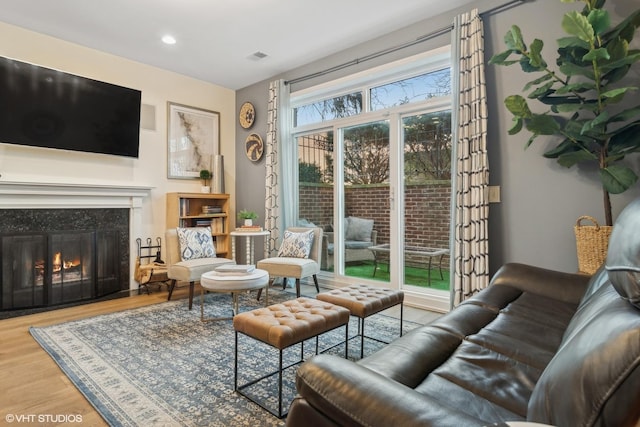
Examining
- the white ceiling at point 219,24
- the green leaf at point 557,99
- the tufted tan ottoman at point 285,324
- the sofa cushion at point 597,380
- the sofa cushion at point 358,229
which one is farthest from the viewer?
the sofa cushion at point 358,229

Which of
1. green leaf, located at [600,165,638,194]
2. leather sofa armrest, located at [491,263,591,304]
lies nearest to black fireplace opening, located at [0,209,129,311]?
leather sofa armrest, located at [491,263,591,304]

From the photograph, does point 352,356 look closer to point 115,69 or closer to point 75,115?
point 75,115

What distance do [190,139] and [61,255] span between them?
206 cm

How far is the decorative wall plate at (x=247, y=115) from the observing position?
197 inches

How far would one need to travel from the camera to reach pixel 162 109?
175 inches

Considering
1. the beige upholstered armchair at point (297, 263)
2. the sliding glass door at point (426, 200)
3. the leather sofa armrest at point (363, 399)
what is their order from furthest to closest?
the beige upholstered armchair at point (297, 263), the sliding glass door at point (426, 200), the leather sofa armrest at point (363, 399)

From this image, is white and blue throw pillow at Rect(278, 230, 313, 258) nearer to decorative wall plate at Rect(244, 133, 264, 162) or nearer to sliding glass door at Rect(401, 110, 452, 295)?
sliding glass door at Rect(401, 110, 452, 295)

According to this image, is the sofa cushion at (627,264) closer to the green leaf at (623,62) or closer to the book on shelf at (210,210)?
the green leaf at (623,62)

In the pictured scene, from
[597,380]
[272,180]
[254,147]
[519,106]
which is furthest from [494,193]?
[254,147]

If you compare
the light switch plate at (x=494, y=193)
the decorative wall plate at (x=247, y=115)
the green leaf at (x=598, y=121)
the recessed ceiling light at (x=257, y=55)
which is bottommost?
the light switch plate at (x=494, y=193)

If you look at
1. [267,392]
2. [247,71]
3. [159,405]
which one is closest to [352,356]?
[267,392]

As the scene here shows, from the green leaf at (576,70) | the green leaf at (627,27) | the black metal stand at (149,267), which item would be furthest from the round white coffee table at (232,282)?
the green leaf at (627,27)

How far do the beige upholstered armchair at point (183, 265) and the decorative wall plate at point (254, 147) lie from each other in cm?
170

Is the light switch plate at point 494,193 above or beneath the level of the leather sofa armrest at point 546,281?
above
